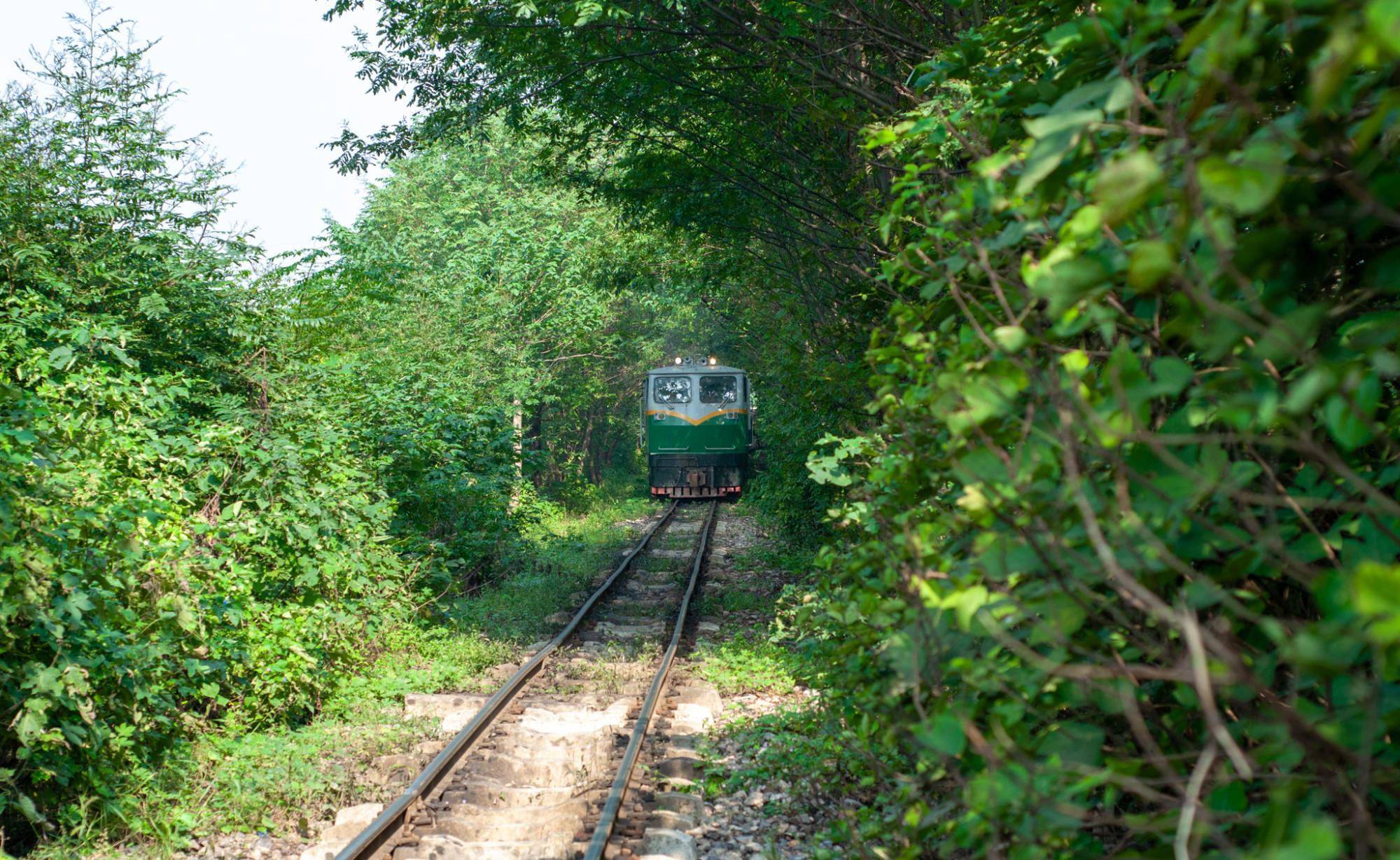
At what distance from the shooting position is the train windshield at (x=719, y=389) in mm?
24938

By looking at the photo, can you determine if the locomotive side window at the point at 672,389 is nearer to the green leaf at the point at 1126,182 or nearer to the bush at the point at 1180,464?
the bush at the point at 1180,464

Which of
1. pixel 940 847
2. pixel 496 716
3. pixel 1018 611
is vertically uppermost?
pixel 1018 611

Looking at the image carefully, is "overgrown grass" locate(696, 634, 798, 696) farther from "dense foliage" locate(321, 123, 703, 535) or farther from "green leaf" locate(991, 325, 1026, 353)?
"green leaf" locate(991, 325, 1026, 353)

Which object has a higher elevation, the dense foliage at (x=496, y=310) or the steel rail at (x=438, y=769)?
the dense foliage at (x=496, y=310)

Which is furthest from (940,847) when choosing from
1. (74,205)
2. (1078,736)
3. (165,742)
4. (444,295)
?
(444,295)

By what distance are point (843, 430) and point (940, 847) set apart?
6988mm

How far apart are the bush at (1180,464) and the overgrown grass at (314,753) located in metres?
3.89

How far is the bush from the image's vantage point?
1.30 metres

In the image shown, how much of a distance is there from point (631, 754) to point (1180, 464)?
5.26m

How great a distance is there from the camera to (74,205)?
26.6ft

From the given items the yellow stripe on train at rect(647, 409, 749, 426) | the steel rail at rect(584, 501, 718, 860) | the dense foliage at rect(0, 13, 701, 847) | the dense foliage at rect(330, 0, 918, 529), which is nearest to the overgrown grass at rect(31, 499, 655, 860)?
the dense foliage at rect(0, 13, 701, 847)

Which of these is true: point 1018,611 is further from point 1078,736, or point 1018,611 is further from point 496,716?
point 496,716

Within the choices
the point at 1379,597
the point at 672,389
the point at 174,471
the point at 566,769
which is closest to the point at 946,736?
the point at 1379,597

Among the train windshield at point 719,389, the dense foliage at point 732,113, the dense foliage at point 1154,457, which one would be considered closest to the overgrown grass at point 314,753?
the dense foliage at point 1154,457
